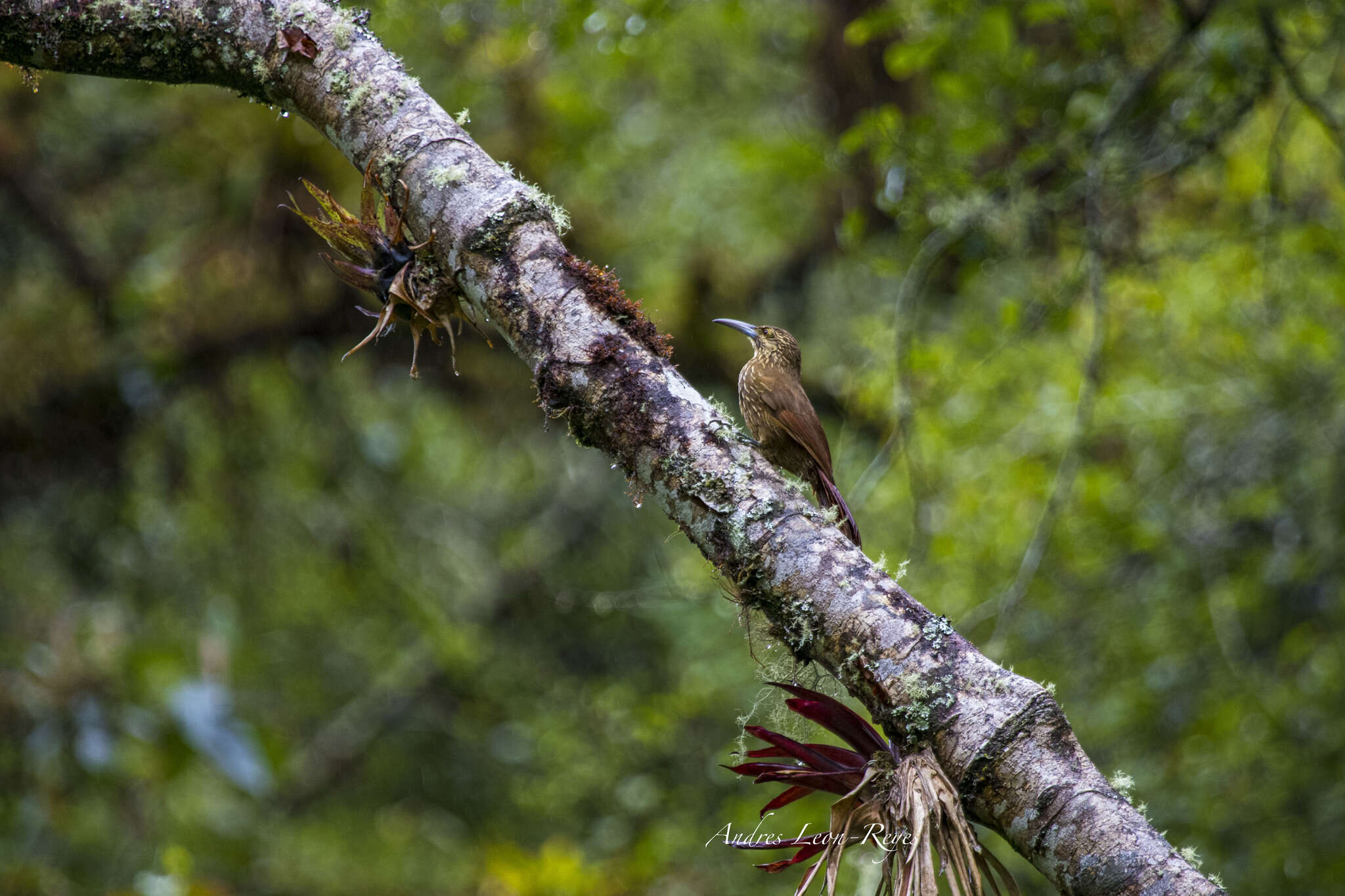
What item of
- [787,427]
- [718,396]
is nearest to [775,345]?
[787,427]

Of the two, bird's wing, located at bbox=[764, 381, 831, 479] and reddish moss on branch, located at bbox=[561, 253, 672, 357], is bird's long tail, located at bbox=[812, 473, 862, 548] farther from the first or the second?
reddish moss on branch, located at bbox=[561, 253, 672, 357]

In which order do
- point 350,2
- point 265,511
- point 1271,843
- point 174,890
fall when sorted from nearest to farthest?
point 350,2, point 174,890, point 1271,843, point 265,511

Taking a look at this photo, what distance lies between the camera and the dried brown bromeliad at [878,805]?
1541 millimetres

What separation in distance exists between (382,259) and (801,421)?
3.73ft

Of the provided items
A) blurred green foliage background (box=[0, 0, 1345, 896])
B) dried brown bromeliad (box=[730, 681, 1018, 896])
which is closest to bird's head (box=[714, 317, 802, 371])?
blurred green foliage background (box=[0, 0, 1345, 896])

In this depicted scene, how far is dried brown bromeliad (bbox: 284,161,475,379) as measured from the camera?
1984mm

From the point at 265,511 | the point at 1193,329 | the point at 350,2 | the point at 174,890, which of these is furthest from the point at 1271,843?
the point at 265,511

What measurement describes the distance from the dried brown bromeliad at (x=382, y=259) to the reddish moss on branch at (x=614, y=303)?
29 centimetres

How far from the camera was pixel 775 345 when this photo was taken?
3.38 metres

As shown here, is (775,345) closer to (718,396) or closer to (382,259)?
(382,259)

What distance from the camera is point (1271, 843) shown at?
13.3 feet

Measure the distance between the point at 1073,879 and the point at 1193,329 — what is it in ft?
13.0

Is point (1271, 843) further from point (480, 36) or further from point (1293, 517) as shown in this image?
point (480, 36)

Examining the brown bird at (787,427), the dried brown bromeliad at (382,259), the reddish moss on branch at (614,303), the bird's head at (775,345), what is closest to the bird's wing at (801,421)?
the brown bird at (787,427)
